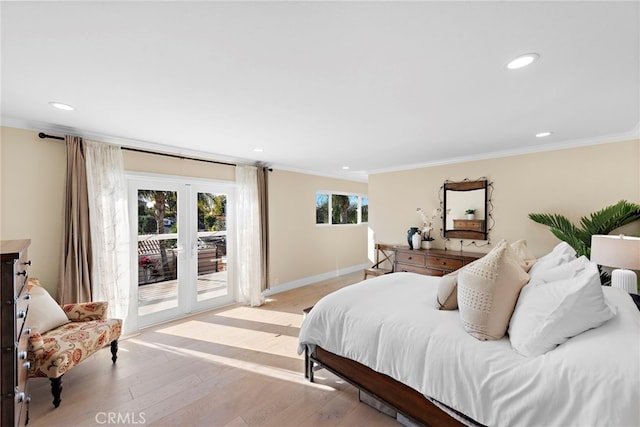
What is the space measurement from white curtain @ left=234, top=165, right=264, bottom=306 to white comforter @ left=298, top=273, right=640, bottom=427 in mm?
2513

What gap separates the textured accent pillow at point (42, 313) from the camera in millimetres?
2260

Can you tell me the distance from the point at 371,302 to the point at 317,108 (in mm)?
1704

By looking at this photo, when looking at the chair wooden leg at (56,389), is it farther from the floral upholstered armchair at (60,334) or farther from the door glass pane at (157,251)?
the door glass pane at (157,251)

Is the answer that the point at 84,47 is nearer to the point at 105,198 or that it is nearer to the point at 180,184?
the point at 105,198

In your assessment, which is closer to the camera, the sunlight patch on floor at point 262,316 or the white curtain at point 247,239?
the sunlight patch on floor at point 262,316

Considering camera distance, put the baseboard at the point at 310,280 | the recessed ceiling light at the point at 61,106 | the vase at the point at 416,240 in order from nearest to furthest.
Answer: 1. the recessed ceiling light at the point at 61,106
2. the vase at the point at 416,240
3. the baseboard at the point at 310,280

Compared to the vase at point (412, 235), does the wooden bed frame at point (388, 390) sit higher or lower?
lower

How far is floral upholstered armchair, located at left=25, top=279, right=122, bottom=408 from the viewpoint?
2.02m

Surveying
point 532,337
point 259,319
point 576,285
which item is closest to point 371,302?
point 532,337

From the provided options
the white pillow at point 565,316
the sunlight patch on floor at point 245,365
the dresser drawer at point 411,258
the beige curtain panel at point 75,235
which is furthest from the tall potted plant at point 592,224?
the beige curtain panel at point 75,235

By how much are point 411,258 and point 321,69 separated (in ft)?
12.0

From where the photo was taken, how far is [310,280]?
18.7ft

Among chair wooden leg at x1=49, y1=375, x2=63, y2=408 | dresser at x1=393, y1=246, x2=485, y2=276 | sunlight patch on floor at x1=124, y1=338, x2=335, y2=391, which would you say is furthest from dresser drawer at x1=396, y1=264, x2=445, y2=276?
chair wooden leg at x1=49, y1=375, x2=63, y2=408

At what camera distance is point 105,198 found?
3.13 metres
